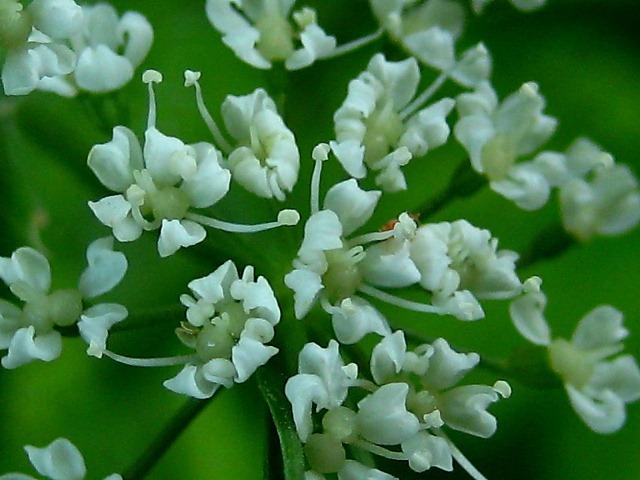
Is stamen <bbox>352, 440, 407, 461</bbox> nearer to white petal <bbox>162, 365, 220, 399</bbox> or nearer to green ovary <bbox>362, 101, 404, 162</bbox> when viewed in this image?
white petal <bbox>162, 365, 220, 399</bbox>

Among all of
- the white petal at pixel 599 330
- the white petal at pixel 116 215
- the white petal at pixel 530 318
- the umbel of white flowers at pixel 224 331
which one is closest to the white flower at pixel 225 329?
the umbel of white flowers at pixel 224 331

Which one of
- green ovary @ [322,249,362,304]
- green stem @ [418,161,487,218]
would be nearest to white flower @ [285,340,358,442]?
green ovary @ [322,249,362,304]

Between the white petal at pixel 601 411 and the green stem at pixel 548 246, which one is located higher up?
the green stem at pixel 548 246

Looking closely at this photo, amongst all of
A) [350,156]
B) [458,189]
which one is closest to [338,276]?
[350,156]

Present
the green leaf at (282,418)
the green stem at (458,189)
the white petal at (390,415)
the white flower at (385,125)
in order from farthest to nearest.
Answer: the green stem at (458,189)
the white flower at (385,125)
the white petal at (390,415)
the green leaf at (282,418)

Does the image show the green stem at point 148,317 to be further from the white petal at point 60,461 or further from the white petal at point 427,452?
the white petal at point 427,452

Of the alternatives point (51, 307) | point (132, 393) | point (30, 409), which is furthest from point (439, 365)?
point (30, 409)
